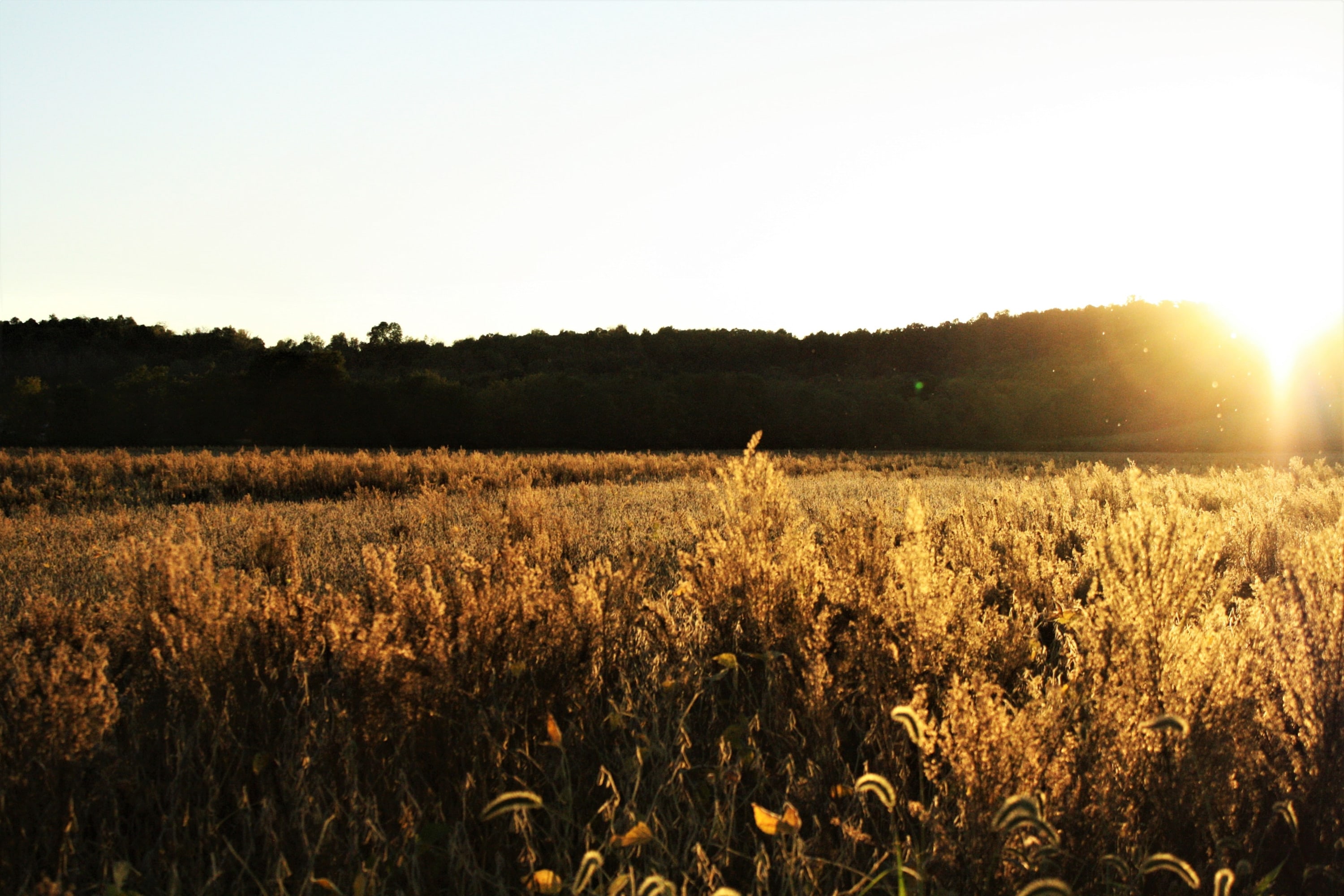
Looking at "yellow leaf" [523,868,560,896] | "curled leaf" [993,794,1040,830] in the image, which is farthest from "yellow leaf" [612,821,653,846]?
"curled leaf" [993,794,1040,830]

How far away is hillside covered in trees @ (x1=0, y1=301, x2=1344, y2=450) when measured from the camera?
42.5 meters

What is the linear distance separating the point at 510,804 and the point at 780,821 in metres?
0.80

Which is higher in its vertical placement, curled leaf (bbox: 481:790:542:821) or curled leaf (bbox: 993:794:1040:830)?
curled leaf (bbox: 993:794:1040:830)

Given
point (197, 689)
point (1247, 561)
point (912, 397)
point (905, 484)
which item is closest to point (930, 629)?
point (197, 689)

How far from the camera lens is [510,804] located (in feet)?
7.23

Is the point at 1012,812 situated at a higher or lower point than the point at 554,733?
higher

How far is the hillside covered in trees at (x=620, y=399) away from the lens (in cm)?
4247

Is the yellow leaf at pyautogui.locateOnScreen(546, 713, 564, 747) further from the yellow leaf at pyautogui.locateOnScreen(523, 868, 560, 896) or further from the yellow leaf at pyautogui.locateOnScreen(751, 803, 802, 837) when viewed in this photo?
the yellow leaf at pyautogui.locateOnScreen(751, 803, 802, 837)

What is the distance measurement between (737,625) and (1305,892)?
1877 millimetres

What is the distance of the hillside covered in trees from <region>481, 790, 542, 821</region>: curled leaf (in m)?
42.3

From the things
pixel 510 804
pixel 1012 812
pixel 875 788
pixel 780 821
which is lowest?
pixel 510 804

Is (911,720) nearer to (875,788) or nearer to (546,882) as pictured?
(875,788)

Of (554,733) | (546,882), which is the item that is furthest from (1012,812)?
(554,733)

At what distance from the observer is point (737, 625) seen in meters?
3.27
